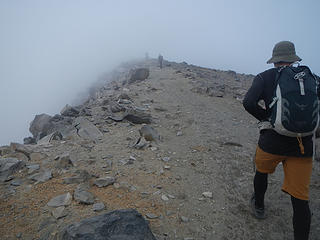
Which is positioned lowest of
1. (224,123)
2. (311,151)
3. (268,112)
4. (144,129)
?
(224,123)

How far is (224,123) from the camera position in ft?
24.6

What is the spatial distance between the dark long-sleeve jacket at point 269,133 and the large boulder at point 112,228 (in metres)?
1.62

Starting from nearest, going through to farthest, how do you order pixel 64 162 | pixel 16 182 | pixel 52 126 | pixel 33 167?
pixel 16 182 → pixel 33 167 → pixel 64 162 → pixel 52 126

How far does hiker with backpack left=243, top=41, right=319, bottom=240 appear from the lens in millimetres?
2205

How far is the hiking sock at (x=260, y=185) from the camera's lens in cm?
292

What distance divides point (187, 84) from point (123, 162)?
970 centimetres

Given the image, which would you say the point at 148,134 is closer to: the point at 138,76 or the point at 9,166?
the point at 9,166

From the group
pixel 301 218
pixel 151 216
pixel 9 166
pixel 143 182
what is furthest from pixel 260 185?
pixel 9 166

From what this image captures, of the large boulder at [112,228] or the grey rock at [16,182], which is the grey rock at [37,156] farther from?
the large boulder at [112,228]

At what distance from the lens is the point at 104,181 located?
385 cm

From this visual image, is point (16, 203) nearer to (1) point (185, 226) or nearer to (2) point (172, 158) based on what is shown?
(1) point (185, 226)

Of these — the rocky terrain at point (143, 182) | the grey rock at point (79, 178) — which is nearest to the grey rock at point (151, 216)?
the rocky terrain at point (143, 182)

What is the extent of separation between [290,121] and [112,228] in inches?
81.5

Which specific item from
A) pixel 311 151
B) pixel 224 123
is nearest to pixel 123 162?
pixel 311 151
